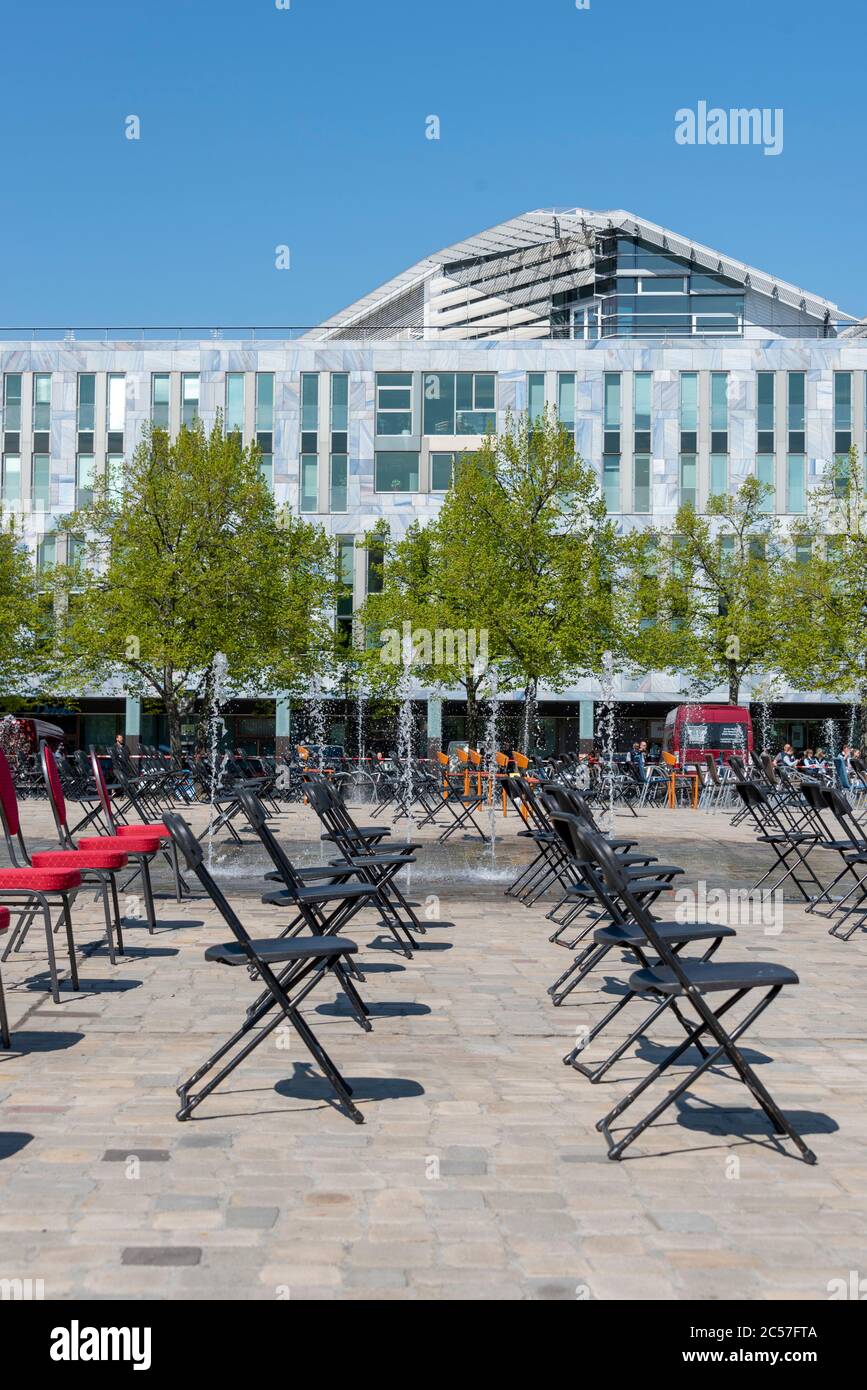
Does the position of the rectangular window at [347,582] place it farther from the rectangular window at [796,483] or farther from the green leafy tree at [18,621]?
the rectangular window at [796,483]

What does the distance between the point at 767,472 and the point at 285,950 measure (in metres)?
50.9

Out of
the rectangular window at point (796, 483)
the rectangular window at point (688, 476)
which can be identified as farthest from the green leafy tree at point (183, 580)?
the rectangular window at point (796, 483)

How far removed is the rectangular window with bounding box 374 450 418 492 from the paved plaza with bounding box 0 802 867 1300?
46.3 meters

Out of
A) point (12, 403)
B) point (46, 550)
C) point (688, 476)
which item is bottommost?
point (46, 550)

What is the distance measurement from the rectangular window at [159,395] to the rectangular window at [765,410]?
75.9ft

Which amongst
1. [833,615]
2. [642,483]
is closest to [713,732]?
[833,615]

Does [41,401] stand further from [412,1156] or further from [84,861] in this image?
[412,1156]

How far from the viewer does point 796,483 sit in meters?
53.2

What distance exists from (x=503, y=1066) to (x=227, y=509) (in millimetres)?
33550

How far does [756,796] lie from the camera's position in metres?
13.0

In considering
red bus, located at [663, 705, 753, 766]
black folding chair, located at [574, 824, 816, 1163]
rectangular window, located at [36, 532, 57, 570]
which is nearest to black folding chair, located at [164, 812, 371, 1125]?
black folding chair, located at [574, 824, 816, 1163]

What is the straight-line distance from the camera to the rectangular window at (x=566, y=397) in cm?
5353

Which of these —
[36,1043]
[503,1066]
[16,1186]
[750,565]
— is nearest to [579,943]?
[503,1066]
